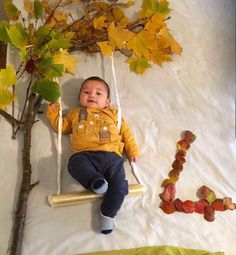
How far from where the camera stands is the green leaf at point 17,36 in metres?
1.04

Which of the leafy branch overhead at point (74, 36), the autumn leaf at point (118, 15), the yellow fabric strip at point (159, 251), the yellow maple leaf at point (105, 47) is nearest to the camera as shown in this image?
the yellow fabric strip at point (159, 251)

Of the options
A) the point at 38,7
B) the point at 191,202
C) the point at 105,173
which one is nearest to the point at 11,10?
the point at 38,7

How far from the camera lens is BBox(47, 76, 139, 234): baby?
1.01m

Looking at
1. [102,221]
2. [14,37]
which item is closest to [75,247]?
[102,221]

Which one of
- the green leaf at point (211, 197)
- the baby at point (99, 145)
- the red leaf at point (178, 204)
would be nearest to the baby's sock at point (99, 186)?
the baby at point (99, 145)

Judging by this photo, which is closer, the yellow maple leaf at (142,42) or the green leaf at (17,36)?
the green leaf at (17,36)

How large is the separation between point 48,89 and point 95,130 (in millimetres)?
195

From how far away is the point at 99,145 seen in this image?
1098 millimetres

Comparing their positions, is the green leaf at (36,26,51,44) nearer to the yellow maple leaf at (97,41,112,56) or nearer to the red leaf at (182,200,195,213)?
the yellow maple leaf at (97,41,112,56)

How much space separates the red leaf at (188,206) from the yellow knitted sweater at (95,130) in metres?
0.22

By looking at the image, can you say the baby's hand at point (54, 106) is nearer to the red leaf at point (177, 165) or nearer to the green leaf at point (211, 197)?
the red leaf at point (177, 165)

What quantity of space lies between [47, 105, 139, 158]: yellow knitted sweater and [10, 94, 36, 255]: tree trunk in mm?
65

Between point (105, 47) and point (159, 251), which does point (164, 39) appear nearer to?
point (105, 47)

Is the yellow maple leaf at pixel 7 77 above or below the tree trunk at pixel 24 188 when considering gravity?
above
